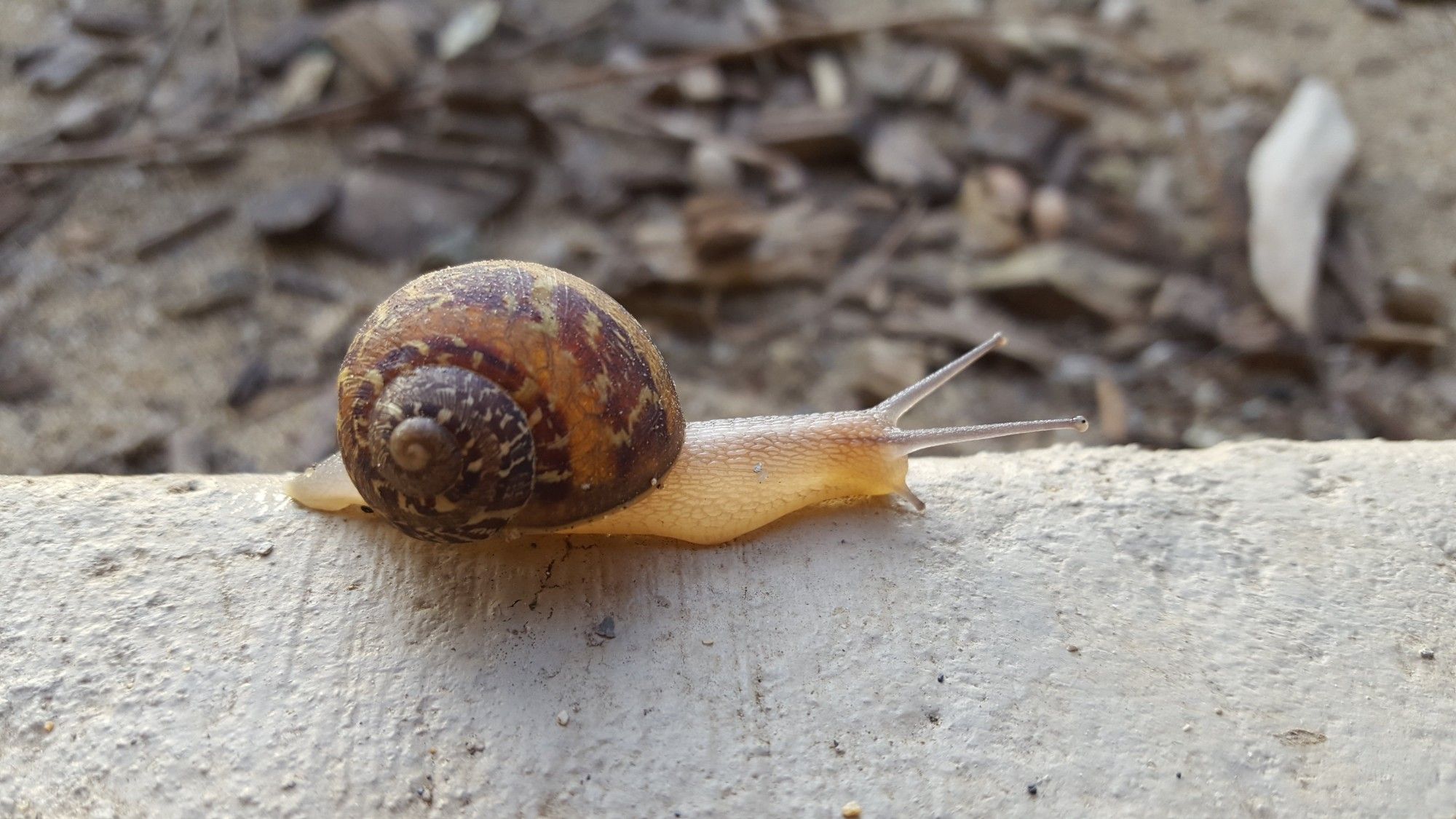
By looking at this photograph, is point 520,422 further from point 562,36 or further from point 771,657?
point 562,36

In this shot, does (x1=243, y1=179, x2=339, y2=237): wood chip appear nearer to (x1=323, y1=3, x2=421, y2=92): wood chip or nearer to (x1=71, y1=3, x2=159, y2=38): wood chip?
(x1=323, y1=3, x2=421, y2=92): wood chip

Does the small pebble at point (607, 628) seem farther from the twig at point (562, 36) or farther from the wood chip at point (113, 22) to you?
the wood chip at point (113, 22)

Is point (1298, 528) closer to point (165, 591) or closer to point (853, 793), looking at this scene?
point (853, 793)

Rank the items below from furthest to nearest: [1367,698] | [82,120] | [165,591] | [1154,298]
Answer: [82,120]
[1154,298]
[165,591]
[1367,698]

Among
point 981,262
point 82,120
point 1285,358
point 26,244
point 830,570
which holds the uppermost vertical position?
point 82,120

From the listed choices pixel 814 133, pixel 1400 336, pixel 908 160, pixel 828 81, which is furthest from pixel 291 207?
pixel 1400 336

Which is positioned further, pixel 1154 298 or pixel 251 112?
pixel 251 112

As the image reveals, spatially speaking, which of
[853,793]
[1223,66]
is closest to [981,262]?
[1223,66]
